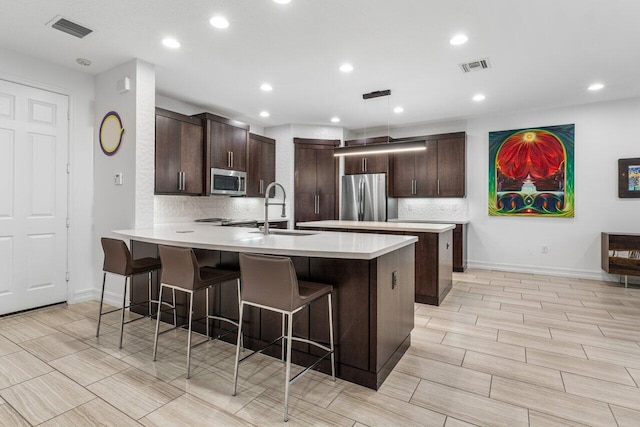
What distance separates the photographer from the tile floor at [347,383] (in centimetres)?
177

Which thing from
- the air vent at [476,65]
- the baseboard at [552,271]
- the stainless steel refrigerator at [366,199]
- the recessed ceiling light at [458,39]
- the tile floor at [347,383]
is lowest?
the tile floor at [347,383]

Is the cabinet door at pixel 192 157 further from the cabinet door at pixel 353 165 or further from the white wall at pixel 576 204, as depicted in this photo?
the white wall at pixel 576 204

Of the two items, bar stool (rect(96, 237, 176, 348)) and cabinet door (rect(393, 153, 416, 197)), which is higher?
cabinet door (rect(393, 153, 416, 197))

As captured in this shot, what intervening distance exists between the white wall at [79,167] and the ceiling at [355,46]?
0.21 m

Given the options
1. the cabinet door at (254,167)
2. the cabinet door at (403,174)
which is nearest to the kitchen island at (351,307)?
the cabinet door at (254,167)

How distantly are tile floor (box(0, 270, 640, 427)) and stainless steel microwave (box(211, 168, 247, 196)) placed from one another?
224 cm

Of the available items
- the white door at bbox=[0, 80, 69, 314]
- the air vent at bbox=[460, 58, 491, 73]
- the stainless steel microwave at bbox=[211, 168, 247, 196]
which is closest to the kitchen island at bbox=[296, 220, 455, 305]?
the air vent at bbox=[460, 58, 491, 73]

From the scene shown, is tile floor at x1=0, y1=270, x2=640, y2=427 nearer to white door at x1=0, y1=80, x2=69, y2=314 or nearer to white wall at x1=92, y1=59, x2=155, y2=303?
white door at x1=0, y1=80, x2=69, y2=314

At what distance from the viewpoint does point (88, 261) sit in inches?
155

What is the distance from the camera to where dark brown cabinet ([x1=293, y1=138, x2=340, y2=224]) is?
6.35 m

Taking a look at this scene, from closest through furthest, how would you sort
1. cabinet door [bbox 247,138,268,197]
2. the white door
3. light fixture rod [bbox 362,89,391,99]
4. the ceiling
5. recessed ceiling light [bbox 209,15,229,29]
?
the ceiling, recessed ceiling light [bbox 209,15,229,29], the white door, light fixture rod [bbox 362,89,391,99], cabinet door [bbox 247,138,268,197]

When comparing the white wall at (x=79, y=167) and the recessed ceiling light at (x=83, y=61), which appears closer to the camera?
the recessed ceiling light at (x=83, y=61)

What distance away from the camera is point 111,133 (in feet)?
12.3

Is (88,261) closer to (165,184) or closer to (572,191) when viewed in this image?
(165,184)
